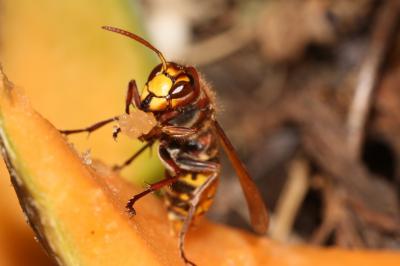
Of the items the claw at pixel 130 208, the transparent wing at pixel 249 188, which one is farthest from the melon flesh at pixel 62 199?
the transparent wing at pixel 249 188

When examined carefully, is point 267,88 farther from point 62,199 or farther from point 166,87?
point 62,199

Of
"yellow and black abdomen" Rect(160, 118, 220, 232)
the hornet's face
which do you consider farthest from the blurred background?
the hornet's face

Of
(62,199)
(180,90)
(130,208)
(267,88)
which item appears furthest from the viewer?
(267,88)

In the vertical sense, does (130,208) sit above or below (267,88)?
above

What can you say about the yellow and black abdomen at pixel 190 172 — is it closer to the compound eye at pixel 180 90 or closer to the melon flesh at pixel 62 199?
the compound eye at pixel 180 90

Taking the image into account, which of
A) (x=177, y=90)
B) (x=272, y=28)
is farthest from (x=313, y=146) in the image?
(x=177, y=90)

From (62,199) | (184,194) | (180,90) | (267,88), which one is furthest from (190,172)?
(267,88)

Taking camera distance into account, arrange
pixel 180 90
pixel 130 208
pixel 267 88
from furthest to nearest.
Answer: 1. pixel 267 88
2. pixel 180 90
3. pixel 130 208

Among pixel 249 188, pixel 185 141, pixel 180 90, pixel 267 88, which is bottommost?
pixel 267 88
